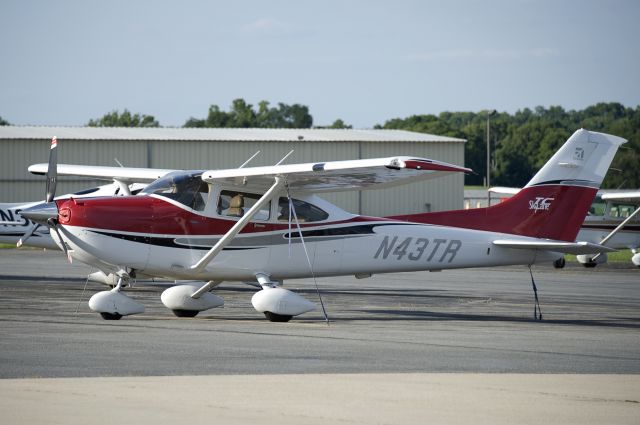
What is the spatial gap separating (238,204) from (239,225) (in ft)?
2.15

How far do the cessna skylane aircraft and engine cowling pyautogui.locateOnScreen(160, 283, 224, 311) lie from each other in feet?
0.05

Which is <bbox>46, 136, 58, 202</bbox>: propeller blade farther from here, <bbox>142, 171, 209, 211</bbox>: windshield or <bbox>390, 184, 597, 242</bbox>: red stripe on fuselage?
<bbox>390, 184, 597, 242</bbox>: red stripe on fuselage

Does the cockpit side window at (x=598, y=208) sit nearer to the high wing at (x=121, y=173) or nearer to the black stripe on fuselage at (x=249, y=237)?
the high wing at (x=121, y=173)

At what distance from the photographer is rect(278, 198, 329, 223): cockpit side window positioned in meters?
15.5

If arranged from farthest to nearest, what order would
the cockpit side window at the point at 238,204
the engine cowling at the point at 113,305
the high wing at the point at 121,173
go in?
the high wing at the point at 121,173, the cockpit side window at the point at 238,204, the engine cowling at the point at 113,305

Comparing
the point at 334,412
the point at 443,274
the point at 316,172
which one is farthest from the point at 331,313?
the point at 443,274

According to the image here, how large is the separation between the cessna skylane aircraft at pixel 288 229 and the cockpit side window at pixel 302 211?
1 centimetres

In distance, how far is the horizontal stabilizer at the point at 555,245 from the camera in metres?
15.4

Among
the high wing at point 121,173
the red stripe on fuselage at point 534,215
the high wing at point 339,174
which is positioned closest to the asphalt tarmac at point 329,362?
Answer: the red stripe on fuselage at point 534,215

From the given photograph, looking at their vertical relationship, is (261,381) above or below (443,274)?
above

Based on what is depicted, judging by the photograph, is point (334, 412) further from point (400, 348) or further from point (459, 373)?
point (400, 348)

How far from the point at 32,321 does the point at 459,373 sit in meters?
6.62

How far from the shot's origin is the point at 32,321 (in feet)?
46.9

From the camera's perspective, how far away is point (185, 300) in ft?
50.5
